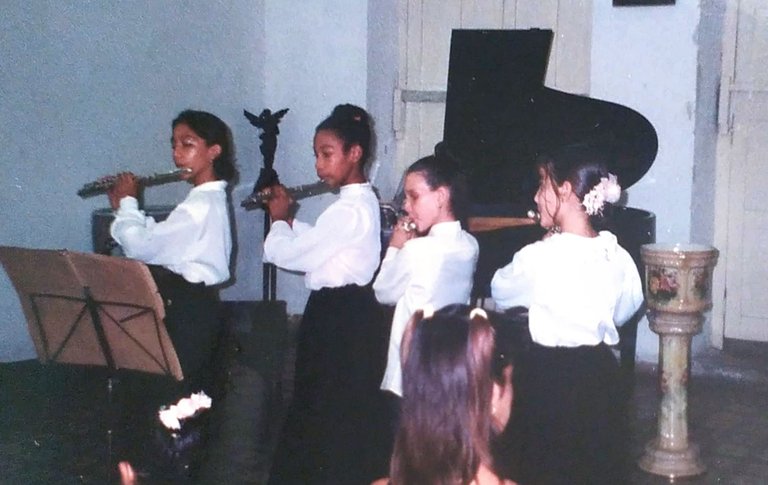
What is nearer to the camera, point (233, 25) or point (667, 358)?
point (667, 358)

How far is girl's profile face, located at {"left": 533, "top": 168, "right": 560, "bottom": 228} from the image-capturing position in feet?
7.25

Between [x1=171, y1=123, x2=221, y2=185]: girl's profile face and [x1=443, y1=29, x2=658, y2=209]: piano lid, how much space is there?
1.28 meters

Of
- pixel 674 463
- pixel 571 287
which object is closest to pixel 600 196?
pixel 571 287

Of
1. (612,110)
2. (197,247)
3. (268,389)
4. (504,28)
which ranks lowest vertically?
(268,389)

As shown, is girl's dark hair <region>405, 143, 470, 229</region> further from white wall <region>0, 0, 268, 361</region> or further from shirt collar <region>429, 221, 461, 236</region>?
white wall <region>0, 0, 268, 361</region>

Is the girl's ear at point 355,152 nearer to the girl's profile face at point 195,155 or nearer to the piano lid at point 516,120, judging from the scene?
the girl's profile face at point 195,155

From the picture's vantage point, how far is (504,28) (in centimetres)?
440

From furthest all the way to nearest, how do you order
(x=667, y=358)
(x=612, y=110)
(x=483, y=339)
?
(x=612, y=110)
(x=667, y=358)
(x=483, y=339)

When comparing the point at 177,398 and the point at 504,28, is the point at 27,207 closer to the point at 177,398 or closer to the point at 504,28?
the point at 177,398

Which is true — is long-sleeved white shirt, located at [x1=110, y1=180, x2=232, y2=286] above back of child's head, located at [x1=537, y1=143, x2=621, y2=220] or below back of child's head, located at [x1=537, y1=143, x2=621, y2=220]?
below

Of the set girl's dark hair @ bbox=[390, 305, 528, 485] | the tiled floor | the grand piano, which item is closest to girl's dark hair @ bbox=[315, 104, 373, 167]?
the tiled floor

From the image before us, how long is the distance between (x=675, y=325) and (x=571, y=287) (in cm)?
80

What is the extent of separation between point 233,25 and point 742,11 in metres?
2.26

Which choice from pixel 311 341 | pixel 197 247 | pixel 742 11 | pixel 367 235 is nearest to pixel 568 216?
pixel 367 235
